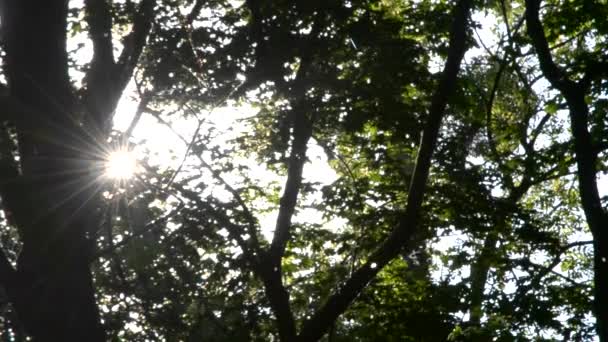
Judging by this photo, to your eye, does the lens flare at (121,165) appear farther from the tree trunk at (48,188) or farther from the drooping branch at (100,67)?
the tree trunk at (48,188)

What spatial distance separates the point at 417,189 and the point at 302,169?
2492 millimetres

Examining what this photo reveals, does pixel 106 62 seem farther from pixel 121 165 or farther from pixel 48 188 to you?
pixel 48 188

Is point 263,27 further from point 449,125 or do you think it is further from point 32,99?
point 32,99

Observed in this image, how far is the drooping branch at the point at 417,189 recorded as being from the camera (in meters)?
6.89

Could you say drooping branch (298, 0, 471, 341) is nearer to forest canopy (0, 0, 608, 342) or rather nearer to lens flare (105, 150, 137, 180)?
forest canopy (0, 0, 608, 342)

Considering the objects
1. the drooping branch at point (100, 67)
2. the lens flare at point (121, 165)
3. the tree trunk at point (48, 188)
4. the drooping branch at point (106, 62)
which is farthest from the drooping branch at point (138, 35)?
the tree trunk at point (48, 188)

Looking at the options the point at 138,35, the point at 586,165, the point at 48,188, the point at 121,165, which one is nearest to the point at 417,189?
the point at 586,165

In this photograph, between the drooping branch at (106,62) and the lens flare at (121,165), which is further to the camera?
the drooping branch at (106,62)

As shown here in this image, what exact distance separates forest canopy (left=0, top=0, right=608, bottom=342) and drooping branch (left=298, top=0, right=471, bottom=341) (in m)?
0.02

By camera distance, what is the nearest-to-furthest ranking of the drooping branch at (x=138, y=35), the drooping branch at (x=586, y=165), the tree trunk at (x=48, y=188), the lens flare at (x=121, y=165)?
the tree trunk at (x=48, y=188)
the lens flare at (x=121, y=165)
the drooping branch at (x=586, y=165)
the drooping branch at (x=138, y=35)

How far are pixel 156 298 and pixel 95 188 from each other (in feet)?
7.56

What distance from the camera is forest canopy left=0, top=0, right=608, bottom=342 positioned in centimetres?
682

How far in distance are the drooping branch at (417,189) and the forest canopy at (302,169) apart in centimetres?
2

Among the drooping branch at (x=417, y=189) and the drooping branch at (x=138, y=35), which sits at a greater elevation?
the drooping branch at (x=138, y=35)
